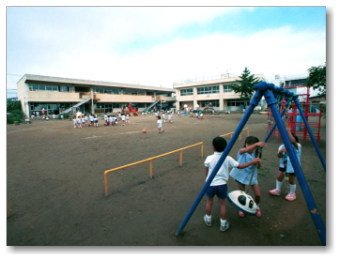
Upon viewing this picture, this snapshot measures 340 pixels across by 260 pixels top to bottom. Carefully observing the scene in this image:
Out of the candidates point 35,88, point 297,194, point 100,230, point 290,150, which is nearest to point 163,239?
point 100,230

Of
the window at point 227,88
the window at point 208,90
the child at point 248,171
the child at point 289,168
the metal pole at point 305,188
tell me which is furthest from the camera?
the window at point 208,90

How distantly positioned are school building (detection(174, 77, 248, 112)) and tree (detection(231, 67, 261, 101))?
7.52 ft

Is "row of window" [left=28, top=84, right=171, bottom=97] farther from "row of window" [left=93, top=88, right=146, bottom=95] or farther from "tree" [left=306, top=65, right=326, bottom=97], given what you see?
"tree" [left=306, top=65, right=326, bottom=97]

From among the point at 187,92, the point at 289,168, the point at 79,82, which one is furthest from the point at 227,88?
the point at 289,168

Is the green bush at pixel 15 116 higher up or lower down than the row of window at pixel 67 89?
lower down

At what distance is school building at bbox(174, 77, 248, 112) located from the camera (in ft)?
134

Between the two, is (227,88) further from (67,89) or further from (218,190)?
(218,190)

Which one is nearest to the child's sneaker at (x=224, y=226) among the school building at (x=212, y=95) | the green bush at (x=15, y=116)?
the green bush at (x=15, y=116)

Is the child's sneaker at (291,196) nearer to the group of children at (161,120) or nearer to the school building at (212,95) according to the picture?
the group of children at (161,120)

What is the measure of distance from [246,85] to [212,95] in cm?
936

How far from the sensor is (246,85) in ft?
116

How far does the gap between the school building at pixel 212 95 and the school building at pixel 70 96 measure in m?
10.3

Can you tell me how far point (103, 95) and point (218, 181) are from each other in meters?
37.8

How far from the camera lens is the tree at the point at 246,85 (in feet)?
116
